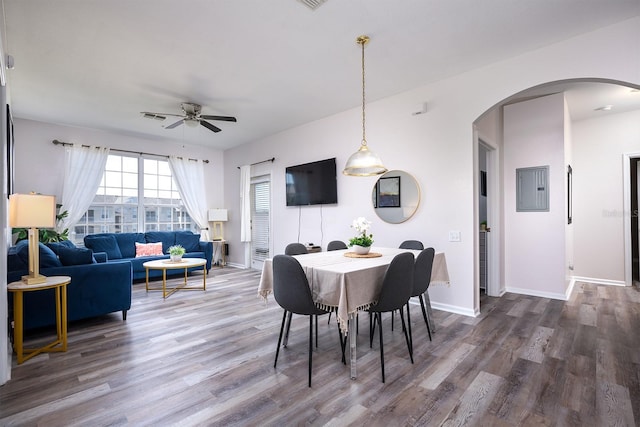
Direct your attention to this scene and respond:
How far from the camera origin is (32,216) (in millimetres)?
2580

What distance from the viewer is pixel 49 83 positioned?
3842 millimetres

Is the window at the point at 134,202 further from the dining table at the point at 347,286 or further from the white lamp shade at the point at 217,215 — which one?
the dining table at the point at 347,286

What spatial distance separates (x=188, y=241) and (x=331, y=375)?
5.15 m

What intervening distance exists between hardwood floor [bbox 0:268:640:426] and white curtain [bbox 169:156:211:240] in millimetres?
3727

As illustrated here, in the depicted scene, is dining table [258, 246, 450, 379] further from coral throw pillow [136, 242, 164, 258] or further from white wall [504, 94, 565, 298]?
coral throw pillow [136, 242, 164, 258]

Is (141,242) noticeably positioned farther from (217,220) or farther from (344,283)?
(344,283)

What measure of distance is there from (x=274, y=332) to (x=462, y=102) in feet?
11.0

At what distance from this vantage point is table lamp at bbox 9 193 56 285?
254cm

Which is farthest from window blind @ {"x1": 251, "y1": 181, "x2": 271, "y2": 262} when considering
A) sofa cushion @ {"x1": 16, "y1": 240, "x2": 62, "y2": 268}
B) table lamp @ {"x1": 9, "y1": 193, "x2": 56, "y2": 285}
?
table lamp @ {"x1": 9, "y1": 193, "x2": 56, "y2": 285}

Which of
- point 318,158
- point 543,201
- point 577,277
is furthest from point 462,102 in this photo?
point 577,277

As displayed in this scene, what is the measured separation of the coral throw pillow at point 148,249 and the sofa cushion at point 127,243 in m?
0.11

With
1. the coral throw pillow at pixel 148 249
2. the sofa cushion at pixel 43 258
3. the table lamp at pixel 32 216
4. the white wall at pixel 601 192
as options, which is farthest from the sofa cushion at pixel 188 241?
the white wall at pixel 601 192

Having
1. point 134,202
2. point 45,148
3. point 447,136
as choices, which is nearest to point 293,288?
point 447,136

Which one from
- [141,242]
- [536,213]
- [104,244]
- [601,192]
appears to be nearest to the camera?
[536,213]
